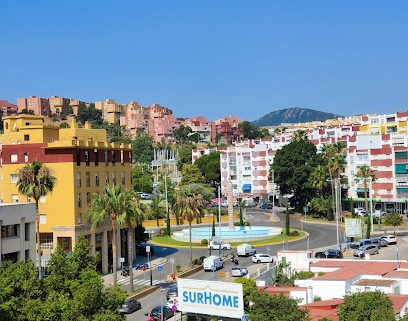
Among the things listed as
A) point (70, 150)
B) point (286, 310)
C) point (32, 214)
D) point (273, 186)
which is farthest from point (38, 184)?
point (273, 186)

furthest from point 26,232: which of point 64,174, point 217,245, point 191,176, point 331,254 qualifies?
point 191,176

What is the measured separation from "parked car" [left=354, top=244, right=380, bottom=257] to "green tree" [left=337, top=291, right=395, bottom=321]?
37.7 m

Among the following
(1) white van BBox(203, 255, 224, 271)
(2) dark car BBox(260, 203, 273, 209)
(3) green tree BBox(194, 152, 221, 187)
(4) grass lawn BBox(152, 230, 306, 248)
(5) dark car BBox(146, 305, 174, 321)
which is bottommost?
(5) dark car BBox(146, 305, 174, 321)

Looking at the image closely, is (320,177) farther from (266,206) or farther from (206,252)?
(206,252)

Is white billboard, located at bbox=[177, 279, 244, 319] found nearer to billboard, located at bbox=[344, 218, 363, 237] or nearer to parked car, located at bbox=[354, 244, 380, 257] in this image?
parked car, located at bbox=[354, 244, 380, 257]

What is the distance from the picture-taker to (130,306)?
50.6 meters

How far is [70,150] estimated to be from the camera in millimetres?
65625

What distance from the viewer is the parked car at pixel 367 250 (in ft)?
232

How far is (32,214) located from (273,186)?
9851 centimetres

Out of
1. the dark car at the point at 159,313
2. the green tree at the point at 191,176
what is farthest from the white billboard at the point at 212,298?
the green tree at the point at 191,176

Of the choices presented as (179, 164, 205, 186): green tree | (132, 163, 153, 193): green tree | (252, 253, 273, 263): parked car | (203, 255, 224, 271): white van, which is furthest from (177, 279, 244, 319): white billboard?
(132, 163, 153, 193): green tree

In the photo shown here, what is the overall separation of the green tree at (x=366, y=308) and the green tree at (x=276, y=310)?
2178 mm

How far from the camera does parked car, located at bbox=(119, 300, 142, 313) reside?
50250 millimetres

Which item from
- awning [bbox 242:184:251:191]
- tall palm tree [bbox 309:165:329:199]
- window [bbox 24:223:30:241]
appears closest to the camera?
window [bbox 24:223:30:241]
